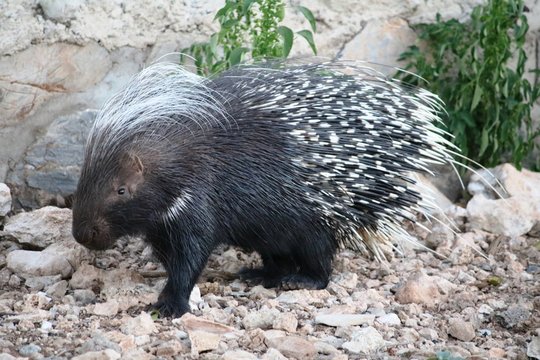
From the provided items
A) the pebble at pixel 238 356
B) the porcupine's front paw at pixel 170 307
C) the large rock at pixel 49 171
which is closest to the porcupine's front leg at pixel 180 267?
the porcupine's front paw at pixel 170 307

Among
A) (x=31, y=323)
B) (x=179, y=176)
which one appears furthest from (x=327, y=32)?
(x=31, y=323)

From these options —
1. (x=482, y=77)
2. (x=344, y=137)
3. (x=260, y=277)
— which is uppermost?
A: (x=482, y=77)

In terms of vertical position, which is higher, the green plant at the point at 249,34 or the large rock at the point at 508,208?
the green plant at the point at 249,34

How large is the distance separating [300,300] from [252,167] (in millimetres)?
563

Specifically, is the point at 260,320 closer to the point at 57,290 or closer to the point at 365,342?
the point at 365,342

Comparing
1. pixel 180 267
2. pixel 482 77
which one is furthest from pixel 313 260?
Answer: pixel 482 77

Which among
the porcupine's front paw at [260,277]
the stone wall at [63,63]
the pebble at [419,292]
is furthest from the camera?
the stone wall at [63,63]

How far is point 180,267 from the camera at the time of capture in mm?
3592

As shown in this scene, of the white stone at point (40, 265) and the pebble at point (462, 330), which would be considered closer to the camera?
the pebble at point (462, 330)

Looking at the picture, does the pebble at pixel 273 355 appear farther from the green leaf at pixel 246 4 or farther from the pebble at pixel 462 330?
the green leaf at pixel 246 4

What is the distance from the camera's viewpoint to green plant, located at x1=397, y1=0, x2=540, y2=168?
4828 mm

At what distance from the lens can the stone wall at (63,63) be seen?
454 centimetres

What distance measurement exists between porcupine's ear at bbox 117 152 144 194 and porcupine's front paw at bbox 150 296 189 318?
44cm

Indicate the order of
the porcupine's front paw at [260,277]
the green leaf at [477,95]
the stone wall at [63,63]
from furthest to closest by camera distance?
the green leaf at [477,95]
the stone wall at [63,63]
the porcupine's front paw at [260,277]
